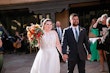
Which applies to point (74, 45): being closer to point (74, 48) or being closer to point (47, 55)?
point (74, 48)

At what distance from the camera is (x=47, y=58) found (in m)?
6.05

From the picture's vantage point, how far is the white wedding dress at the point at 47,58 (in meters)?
5.99

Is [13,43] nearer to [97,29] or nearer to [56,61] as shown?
[97,29]

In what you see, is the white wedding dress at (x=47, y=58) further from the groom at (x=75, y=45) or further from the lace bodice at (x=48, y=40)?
the groom at (x=75, y=45)

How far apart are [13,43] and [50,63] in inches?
384

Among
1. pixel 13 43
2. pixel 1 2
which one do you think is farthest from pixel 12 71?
pixel 1 2

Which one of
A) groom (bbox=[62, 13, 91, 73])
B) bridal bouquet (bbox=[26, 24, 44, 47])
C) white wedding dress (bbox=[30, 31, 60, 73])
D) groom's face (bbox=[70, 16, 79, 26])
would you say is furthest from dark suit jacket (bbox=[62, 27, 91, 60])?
bridal bouquet (bbox=[26, 24, 44, 47])

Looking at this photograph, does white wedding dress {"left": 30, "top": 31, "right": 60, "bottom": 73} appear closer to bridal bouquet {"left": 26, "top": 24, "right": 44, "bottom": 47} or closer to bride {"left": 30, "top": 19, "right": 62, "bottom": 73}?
bride {"left": 30, "top": 19, "right": 62, "bottom": 73}

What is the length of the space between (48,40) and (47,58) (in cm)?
41

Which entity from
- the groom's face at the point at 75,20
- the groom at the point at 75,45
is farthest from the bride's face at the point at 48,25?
the groom's face at the point at 75,20

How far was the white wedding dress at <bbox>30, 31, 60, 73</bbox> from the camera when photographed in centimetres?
599

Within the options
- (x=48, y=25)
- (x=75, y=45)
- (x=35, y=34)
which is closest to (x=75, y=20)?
(x=75, y=45)

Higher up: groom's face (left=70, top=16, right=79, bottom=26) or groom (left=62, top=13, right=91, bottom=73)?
groom's face (left=70, top=16, right=79, bottom=26)

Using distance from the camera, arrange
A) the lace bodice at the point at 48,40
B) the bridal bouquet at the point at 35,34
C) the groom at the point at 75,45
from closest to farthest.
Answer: the groom at the point at 75,45, the bridal bouquet at the point at 35,34, the lace bodice at the point at 48,40
